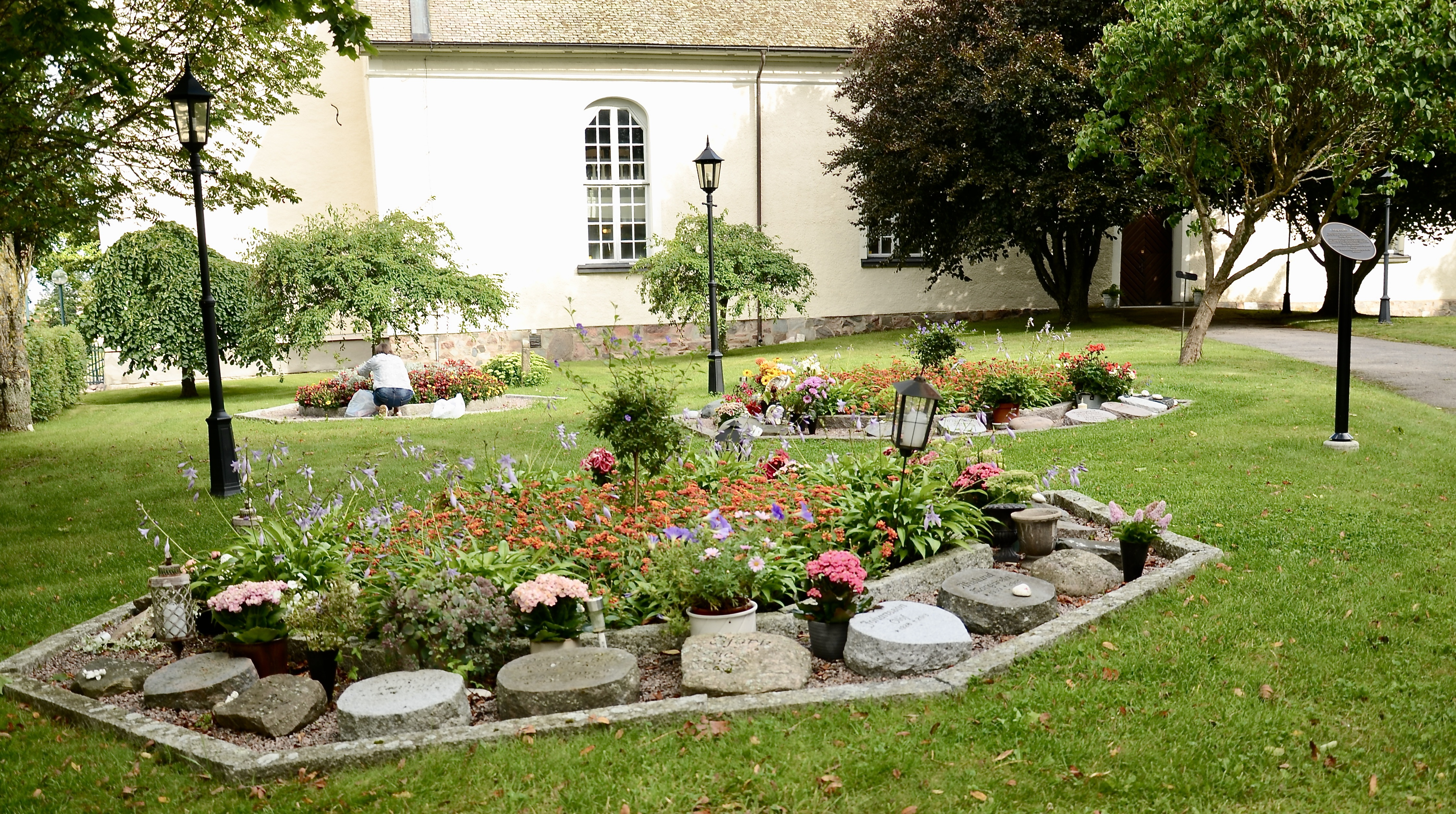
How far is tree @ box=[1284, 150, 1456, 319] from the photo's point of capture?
20.1 metres

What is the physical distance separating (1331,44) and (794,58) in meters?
13.3

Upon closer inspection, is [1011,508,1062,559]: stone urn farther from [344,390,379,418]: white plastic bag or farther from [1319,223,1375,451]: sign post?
[344,390,379,418]: white plastic bag

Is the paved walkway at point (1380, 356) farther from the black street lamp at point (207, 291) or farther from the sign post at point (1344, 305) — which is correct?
the black street lamp at point (207, 291)

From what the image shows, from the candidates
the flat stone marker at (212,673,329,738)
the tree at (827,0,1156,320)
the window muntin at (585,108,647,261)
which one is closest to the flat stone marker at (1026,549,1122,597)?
the flat stone marker at (212,673,329,738)

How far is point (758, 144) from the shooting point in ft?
76.8

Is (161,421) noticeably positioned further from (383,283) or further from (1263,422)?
(1263,422)

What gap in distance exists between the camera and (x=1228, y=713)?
373cm

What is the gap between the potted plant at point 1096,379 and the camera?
11078mm

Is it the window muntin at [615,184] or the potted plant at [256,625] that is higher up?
the window muntin at [615,184]

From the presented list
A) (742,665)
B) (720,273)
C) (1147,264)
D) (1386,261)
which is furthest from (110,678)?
(1147,264)

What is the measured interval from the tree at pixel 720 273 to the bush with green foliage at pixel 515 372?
13.5 feet

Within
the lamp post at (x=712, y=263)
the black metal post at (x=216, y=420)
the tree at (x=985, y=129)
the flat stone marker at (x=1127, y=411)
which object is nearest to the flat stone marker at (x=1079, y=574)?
the flat stone marker at (x=1127, y=411)

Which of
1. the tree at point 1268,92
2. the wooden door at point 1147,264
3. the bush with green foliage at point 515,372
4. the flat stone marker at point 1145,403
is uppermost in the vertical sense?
the tree at point 1268,92

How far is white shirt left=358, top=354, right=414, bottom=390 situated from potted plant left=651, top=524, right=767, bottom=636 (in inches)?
381
